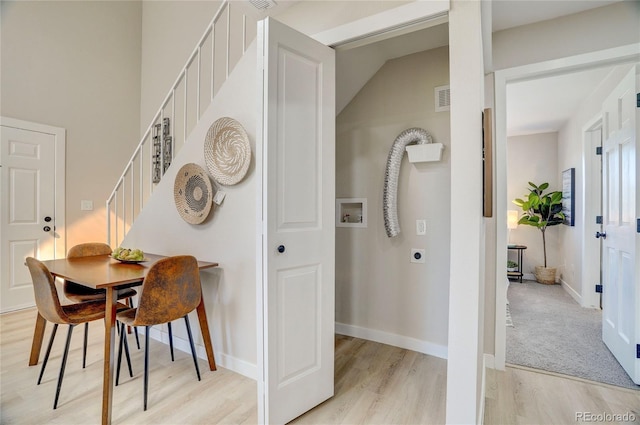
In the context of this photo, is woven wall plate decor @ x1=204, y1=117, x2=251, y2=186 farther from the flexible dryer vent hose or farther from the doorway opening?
the doorway opening

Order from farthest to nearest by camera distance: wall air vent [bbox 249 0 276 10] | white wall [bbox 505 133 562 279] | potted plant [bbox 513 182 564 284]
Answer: white wall [bbox 505 133 562 279] < potted plant [bbox 513 182 564 284] < wall air vent [bbox 249 0 276 10]

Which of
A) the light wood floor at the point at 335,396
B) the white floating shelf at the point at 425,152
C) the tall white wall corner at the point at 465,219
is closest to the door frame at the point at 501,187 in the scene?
the light wood floor at the point at 335,396

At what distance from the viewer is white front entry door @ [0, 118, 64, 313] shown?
12.6ft

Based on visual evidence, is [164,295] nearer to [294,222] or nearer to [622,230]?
[294,222]

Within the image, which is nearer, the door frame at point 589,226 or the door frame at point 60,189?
the door frame at point 589,226

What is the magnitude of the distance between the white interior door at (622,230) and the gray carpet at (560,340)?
136 mm

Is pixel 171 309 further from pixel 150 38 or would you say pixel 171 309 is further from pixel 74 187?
pixel 150 38

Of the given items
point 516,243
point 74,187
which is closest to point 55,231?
point 74,187

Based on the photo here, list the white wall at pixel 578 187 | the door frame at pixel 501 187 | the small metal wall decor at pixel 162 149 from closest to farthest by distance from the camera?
the door frame at pixel 501 187 < the white wall at pixel 578 187 < the small metal wall decor at pixel 162 149

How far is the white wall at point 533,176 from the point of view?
576 cm

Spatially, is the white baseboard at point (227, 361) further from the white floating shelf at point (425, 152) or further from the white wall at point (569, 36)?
the white wall at point (569, 36)

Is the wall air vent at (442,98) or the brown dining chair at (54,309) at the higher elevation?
the wall air vent at (442,98)

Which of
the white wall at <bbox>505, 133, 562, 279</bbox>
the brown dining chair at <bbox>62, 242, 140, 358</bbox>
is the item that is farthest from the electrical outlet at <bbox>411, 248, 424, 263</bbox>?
the white wall at <bbox>505, 133, 562, 279</bbox>

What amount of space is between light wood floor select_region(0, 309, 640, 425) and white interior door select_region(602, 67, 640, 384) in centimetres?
45
